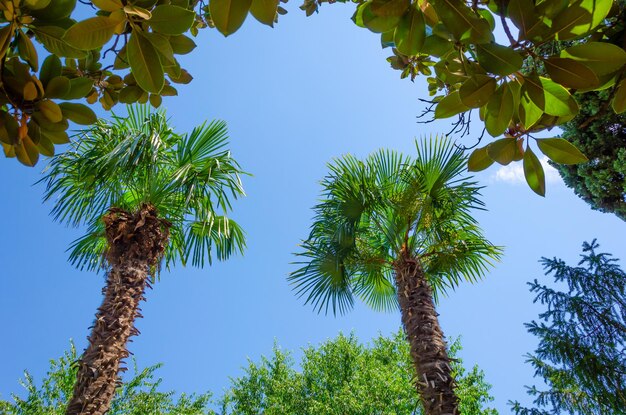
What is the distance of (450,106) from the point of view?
39.8 inches

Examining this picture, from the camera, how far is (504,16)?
928 mm

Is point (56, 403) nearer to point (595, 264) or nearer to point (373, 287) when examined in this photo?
point (373, 287)

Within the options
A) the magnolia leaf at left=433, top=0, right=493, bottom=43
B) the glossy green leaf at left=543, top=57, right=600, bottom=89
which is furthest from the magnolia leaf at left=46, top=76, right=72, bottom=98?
the glossy green leaf at left=543, top=57, right=600, bottom=89

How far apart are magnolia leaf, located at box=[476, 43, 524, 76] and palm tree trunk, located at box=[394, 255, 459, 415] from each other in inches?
150

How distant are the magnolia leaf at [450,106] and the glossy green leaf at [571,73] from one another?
0.66 ft

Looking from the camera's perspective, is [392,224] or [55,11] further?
[392,224]

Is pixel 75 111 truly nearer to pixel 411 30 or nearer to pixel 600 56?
pixel 411 30

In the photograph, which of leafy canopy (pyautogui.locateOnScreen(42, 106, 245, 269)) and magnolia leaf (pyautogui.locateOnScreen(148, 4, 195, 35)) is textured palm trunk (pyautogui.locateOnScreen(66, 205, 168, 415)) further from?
magnolia leaf (pyautogui.locateOnScreen(148, 4, 195, 35))

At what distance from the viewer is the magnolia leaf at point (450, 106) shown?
1002 millimetres

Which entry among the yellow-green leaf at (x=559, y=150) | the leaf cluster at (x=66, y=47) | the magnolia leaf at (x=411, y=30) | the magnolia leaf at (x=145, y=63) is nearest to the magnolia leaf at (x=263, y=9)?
the leaf cluster at (x=66, y=47)

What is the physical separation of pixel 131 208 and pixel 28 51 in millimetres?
4965

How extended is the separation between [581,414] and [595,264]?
7.42 ft

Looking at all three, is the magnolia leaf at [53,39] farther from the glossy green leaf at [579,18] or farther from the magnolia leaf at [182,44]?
the glossy green leaf at [579,18]

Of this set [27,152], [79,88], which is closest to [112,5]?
[79,88]
